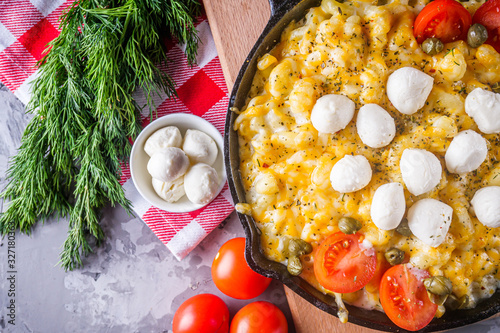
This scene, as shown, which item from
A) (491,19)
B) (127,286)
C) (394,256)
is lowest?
(127,286)

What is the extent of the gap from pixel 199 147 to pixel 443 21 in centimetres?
126

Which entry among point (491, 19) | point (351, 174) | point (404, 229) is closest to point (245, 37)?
point (351, 174)

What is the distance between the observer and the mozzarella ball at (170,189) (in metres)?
2.18

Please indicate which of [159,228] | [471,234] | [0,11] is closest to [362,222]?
[471,234]

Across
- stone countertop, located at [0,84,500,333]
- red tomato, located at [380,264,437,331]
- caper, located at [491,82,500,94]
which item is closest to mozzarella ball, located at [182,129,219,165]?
stone countertop, located at [0,84,500,333]

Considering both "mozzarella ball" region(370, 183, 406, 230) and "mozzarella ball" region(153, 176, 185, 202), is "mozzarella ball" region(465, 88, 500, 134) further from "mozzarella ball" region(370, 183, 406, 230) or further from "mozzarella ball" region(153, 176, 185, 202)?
"mozzarella ball" region(153, 176, 185, 202)

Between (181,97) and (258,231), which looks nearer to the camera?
(258,231)

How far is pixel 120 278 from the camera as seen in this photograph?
95.4 inches

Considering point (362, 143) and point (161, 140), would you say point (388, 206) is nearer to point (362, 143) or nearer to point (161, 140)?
point (362, 143)

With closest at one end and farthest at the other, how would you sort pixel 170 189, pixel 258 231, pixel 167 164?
pixel 258 231 < pixel 167 164 < pixel 170 189

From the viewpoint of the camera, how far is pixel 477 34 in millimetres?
1650

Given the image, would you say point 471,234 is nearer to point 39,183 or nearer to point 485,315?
point 485,315

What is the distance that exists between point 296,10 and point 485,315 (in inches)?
59.4

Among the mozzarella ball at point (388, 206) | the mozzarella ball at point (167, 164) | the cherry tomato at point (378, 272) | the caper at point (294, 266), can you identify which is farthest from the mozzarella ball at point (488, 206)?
the mozzarella ball at point (167, 164)
